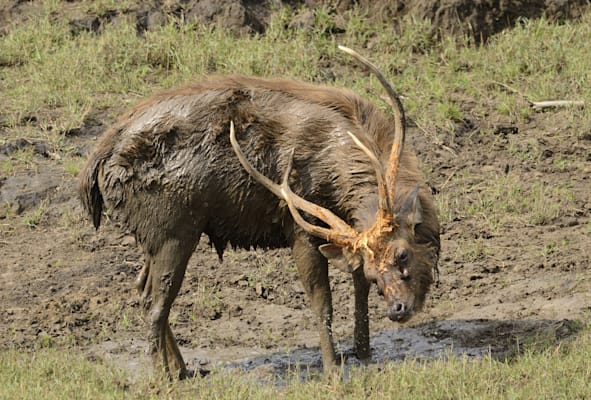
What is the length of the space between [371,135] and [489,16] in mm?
5356

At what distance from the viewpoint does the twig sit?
12.3 m

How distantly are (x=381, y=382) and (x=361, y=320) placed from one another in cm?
100

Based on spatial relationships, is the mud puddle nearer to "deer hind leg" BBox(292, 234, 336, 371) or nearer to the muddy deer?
"deer hind leg" BBox(292, 234, 336, 371)

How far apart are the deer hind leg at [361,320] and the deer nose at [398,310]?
0.97 m

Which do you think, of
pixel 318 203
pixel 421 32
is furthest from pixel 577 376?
pixel 421 32

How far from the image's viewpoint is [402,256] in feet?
26.1

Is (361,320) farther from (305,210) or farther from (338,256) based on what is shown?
(305,210)

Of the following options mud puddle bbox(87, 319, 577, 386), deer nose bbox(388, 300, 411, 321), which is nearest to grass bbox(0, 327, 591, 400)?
mud puddle bbox(87, 319, 577, 386)

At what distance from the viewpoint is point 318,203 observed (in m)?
8.62

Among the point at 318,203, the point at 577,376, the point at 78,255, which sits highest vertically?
the point at 318,203

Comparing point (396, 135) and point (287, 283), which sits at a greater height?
point (396, 135)

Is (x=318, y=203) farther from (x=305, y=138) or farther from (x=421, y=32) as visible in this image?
(x=421, y=32)

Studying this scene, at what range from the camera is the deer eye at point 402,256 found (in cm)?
795

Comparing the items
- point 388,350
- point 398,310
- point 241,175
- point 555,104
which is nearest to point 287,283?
point 388,350
